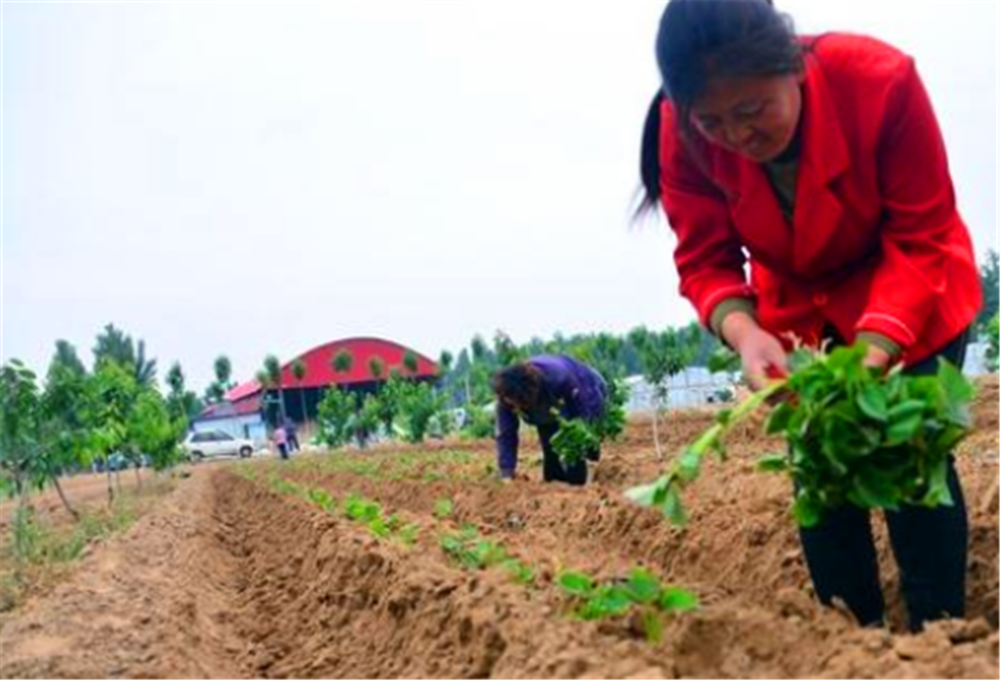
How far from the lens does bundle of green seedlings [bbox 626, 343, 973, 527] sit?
2.14m

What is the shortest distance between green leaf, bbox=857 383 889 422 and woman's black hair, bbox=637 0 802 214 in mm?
676

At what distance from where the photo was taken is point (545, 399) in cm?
827

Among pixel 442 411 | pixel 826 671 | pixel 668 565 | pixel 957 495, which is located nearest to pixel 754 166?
pixel 957 495

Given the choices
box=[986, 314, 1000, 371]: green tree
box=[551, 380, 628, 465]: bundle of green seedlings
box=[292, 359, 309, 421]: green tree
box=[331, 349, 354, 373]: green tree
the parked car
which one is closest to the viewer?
box=[551, 380, 628, 465]: bundle of green seedlings

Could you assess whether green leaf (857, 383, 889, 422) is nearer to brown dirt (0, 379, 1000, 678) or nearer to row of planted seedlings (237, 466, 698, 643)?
brown dirt (0, 379, 1000, 678)

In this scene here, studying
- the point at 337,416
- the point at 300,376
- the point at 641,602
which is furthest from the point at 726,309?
the point at 300,376

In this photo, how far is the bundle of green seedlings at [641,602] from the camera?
2.58m

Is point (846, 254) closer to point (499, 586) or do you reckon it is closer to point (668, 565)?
point (499, 586)

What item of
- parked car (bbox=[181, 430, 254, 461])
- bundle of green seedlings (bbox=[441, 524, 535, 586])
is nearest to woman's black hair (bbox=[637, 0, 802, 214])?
bundle of green seedlings (bbox=[441, 524, 535, 586])

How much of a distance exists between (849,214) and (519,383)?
535cm

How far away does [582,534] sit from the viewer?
19.2 ft

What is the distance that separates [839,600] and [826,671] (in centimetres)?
47

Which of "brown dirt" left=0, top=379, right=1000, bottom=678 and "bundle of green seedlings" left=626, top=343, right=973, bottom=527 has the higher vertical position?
"bundle of green seedlings" left=626, top=343, right=973, bottom=527

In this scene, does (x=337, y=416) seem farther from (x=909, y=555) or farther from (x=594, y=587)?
(x=909, y=555)
